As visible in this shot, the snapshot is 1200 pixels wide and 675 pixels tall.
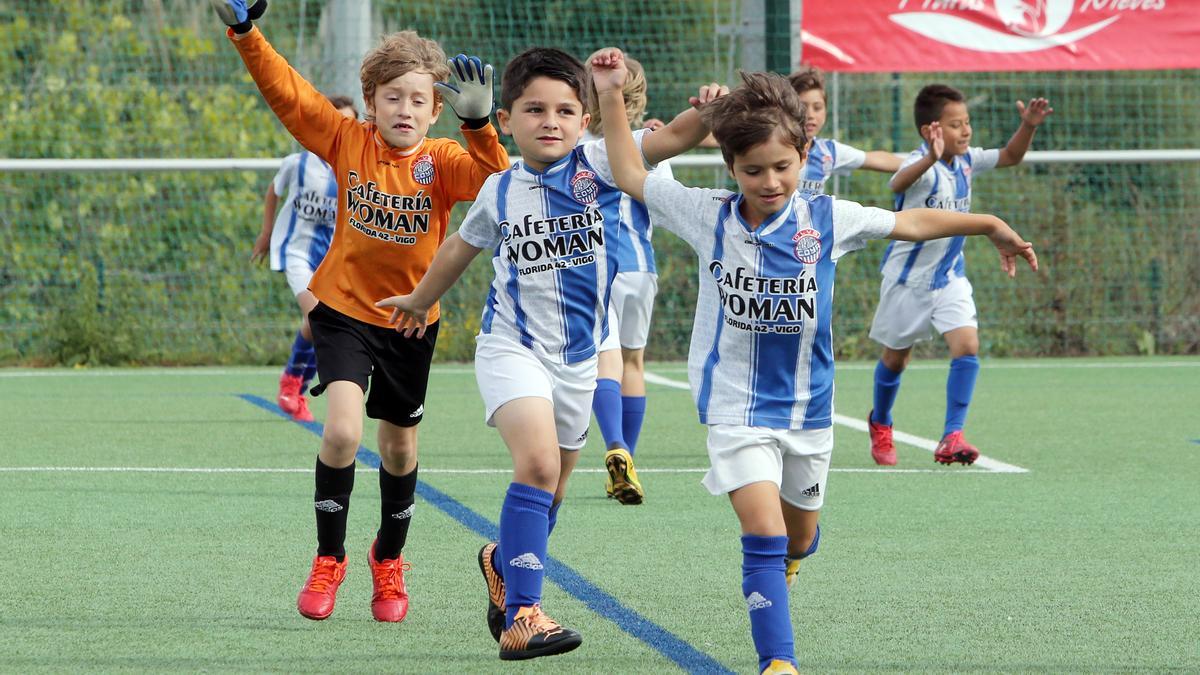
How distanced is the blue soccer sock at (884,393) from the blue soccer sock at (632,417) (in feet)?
4.10

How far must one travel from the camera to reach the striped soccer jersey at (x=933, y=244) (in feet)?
25.7

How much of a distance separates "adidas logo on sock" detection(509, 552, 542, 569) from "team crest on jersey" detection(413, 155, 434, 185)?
1.22 m

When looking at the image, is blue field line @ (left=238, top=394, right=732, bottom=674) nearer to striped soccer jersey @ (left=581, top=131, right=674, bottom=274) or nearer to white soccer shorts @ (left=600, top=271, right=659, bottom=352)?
white soccer shorts @ (left=600, top=271, right=659, bottom=352)

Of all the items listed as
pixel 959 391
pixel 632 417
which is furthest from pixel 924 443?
pixel 632 417

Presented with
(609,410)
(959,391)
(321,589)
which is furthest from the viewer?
(959,391)

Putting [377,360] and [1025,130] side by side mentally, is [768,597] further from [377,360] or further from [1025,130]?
[1025,130]

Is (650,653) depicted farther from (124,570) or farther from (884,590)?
(124,570)

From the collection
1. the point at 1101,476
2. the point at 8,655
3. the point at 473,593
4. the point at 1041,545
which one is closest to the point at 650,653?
the point at 473,593

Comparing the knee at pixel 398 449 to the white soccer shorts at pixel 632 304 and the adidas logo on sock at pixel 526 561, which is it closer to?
the adidas logo on sock at pixel 526 561

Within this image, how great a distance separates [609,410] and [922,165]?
1925 mm

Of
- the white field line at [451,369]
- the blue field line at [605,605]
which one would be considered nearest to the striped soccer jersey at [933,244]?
the blue field line at [605,605]

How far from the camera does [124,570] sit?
200 inches

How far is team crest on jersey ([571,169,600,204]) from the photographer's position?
4.31 meters

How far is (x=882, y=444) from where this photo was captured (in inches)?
303
